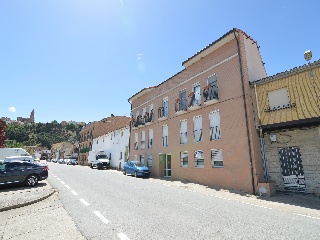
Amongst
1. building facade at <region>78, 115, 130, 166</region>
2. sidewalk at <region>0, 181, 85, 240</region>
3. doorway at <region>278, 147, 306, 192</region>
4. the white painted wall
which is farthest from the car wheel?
building facade at <region>78, 115, 130, 166</region>

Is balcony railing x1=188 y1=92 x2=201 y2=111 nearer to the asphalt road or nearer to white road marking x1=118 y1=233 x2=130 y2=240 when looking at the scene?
the asphalt road

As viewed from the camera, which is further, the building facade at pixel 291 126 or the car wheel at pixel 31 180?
the car wheel at pixel 31 180

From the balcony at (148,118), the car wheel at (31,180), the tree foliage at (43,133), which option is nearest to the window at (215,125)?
the balcony at (148,118)

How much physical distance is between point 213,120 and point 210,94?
82.5 inches

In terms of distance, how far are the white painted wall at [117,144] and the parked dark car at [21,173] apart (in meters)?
17.2

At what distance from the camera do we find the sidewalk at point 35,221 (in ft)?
16.8

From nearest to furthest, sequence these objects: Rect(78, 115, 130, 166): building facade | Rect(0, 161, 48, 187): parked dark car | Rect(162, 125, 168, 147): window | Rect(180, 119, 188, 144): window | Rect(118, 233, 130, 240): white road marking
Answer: Rect(118, 233, 130, 240): white road marking → Rect(0, 161, 48, 187): parked dark car → Rect(180, 119, 188, 144): window → Rect(162, 125, 168, 147): window → Rect(78, 115, 130, 166): building facade

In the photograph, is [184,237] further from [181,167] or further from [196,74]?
[196,74]

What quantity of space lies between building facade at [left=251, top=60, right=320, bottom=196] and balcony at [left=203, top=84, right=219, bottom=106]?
306 cm

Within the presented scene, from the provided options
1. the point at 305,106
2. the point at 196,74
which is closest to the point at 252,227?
the point at 305,106

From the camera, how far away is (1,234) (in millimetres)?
5238

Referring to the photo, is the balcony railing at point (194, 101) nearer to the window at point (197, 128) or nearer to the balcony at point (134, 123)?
the window at point (197, 128)

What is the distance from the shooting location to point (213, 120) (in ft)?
54.4

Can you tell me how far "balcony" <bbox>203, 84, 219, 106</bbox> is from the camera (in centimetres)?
1642
